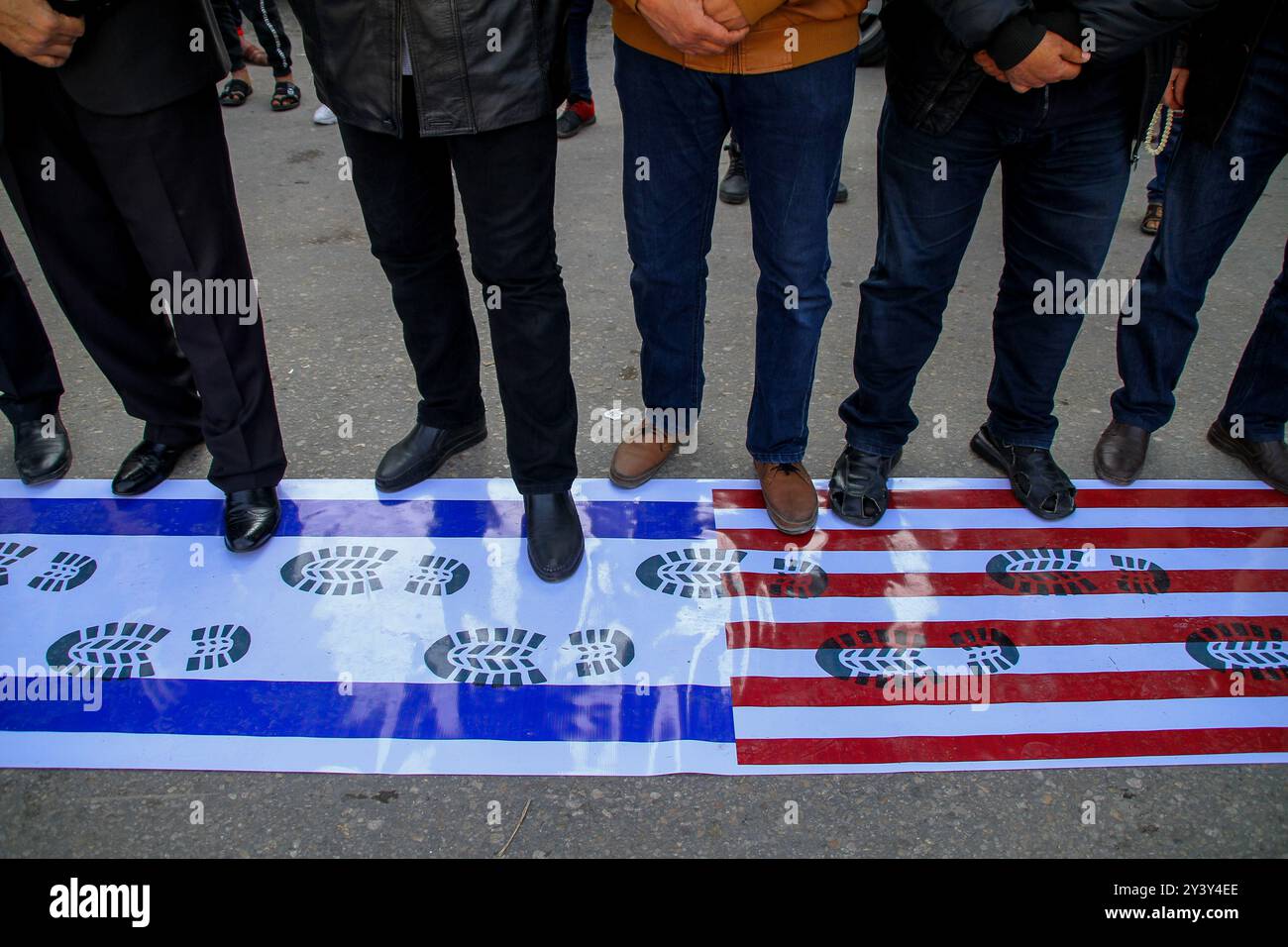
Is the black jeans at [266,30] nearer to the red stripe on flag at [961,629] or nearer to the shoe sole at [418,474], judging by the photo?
the shoe sole at [418,474]

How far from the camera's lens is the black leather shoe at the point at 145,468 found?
240cm

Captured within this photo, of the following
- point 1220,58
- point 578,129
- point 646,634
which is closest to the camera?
point 646,634

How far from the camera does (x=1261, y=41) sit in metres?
2.06

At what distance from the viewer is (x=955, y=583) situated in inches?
85.6

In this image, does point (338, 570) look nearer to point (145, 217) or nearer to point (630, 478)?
point (630, 478)

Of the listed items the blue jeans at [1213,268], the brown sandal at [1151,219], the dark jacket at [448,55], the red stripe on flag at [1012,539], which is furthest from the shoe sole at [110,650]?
the brown sandal at [1151,219]

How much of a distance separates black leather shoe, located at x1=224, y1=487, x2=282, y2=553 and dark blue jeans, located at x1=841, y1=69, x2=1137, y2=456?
1526mm

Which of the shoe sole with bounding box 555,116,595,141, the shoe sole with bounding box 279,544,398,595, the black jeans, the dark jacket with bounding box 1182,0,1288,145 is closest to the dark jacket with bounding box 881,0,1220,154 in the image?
the dark jacket with bounding box 1182,0,1288,145

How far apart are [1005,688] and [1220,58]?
1.58 metres

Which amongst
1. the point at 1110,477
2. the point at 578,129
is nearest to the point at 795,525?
the point at 1110,477

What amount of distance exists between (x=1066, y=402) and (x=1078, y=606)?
3.15 feet

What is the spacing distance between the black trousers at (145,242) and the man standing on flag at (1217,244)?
2313 millimetres

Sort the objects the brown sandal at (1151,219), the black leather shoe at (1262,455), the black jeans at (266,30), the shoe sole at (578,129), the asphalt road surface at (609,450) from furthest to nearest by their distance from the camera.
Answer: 1. the black jeans at (266,30)
2. the shoe sole at (578,129)
3. the brown sandal at (1151,219)
4. the black leather shoe at (1262,455)
5. the asphalt road surface at (609,450)
